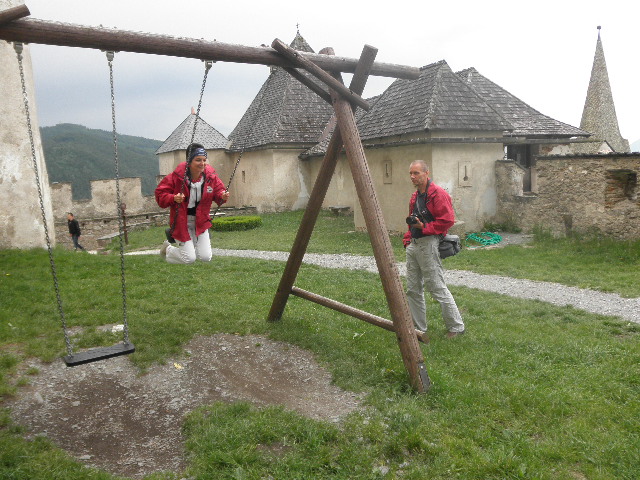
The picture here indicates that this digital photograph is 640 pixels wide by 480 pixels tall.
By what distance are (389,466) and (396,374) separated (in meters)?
1.49

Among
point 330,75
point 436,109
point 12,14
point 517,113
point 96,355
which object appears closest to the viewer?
point 12,14

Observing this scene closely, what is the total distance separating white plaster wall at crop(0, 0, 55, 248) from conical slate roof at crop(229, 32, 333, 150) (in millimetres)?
15353

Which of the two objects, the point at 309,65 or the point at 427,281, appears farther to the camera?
the point at 427,281

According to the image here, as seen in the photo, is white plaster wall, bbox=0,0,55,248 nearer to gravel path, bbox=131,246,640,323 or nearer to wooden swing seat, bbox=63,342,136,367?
gravel path, bbox=131,246,640,323

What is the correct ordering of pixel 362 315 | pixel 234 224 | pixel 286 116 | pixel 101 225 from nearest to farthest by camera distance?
pixel 362 315, pixel 234 224, pixel 101 225, pixel 286 116

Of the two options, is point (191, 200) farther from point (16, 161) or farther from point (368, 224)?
point (16, 161)

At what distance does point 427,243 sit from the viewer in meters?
6.25

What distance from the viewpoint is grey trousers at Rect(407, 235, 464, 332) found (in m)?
6.28

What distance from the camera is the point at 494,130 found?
16.4m

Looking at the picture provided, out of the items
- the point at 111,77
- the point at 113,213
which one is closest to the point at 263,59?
the point at 111,77

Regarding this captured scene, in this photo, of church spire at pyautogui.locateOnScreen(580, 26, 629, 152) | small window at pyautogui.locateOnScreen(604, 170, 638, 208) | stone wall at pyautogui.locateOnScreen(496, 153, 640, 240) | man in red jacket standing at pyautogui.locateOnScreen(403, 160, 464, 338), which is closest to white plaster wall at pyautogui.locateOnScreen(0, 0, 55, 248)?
man in red jacket standing at pyautogui.locateOnScreen(403, 160, 464, 338)

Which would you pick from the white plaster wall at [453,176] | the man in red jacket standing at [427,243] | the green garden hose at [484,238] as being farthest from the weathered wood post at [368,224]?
the white plaster wall at [453,176]

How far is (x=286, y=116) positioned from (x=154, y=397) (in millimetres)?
24655

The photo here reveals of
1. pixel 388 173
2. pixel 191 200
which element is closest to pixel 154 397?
pixel 191 200
